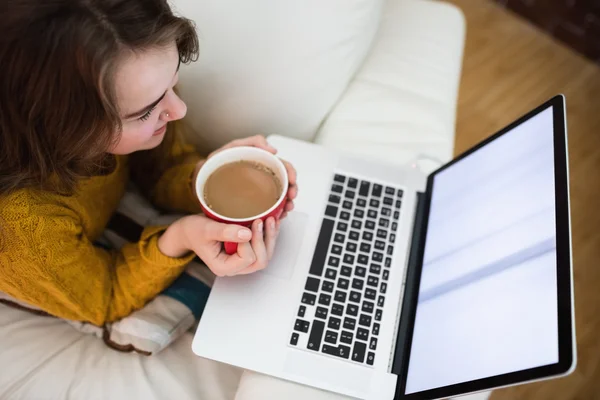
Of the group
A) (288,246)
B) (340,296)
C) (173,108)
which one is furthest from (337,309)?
(173,108)

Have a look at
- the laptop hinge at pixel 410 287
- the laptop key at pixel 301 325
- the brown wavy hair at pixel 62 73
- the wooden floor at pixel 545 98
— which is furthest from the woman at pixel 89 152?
the wooden floor at pixel 545 98

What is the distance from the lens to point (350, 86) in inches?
40.1

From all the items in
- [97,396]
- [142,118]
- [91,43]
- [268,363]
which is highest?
[91,43]

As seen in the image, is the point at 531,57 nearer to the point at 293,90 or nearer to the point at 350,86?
the point at 350,86

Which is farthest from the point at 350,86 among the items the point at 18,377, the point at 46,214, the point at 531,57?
the point at 531,57

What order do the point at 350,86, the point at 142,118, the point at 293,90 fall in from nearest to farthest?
the point at 142,118 → the point at 293,90 → the point at 350,86

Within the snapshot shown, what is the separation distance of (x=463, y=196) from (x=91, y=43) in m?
0.56

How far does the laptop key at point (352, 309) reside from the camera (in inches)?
30.1

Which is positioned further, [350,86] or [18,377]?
[350,86]

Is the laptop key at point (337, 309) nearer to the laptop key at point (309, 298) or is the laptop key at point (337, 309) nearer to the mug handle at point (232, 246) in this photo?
the laptop key at point (309, 298)

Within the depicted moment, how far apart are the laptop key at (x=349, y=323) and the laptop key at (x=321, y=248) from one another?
0.08 metres

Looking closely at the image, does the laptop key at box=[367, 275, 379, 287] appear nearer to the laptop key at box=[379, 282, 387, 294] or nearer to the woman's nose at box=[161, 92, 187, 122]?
the laptop key at box=[379, 282, 387, 294]

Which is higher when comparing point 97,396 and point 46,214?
point 46,214

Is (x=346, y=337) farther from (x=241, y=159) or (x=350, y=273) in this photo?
(x=241, y=159)
